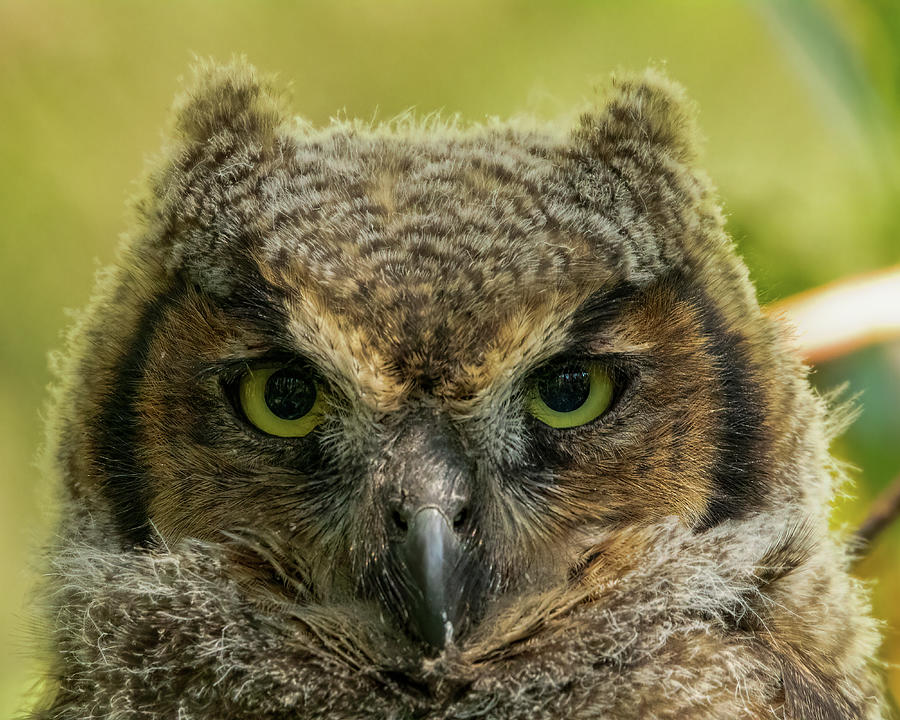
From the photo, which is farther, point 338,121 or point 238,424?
point 338,121

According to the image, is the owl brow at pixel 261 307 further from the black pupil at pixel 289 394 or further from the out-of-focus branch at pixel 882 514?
the out-of-focus branch at pixel 882 514

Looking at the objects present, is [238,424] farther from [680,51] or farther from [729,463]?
[680,51]

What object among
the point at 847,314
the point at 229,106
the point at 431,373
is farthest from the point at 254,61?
the point at 431,373

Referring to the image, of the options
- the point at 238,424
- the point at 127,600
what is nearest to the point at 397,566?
the point at 238,424

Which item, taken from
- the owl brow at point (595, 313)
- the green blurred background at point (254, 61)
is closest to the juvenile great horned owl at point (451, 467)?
the owl brow at point (595, 313)

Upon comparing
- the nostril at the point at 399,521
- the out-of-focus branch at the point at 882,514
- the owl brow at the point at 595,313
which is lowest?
the out-of-focus branch at the point at 882,514

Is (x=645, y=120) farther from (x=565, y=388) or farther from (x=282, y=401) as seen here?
(x=282, y=401)
